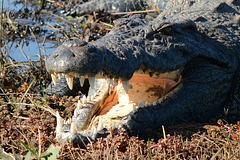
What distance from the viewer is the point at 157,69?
3.13 metres

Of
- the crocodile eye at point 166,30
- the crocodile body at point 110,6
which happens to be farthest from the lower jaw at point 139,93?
the crocodile body at point 110,6

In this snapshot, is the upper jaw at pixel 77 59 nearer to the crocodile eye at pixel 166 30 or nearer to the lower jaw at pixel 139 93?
the crocodile eye at pixel 166 30

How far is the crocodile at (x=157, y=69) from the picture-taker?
9.07 feet

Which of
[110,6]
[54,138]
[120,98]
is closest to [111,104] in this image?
[120,98]

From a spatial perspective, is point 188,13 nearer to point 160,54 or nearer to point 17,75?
point 160,54

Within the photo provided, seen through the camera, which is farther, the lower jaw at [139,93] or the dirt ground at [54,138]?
the lower jaw at [139,93]

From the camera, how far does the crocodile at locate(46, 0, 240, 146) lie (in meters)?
2.76

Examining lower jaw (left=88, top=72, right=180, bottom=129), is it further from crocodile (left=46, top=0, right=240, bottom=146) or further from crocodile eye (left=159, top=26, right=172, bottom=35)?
crocodile eye (left=159, top=26, right=172, bottom=35)

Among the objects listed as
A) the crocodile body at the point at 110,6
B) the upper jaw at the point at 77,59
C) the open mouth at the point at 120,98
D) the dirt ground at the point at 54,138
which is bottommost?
the dirt ground at the point at 54,138

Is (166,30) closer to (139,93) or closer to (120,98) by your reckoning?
(139,93)

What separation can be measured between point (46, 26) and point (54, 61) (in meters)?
4.84

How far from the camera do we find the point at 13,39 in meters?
6.66

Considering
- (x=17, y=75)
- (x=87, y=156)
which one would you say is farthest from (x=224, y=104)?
(x=17, y=75)

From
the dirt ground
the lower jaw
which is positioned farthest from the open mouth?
the dirt ground
